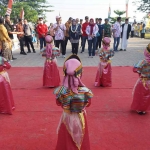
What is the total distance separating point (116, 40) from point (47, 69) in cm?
668

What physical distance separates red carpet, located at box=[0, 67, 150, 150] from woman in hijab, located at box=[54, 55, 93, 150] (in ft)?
2.07

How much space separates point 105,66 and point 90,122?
2278 mm

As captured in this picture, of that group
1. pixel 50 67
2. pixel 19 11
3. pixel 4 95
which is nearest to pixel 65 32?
pixel 50 67

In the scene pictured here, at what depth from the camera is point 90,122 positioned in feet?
12.9

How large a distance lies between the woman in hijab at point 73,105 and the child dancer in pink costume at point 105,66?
3.25 m

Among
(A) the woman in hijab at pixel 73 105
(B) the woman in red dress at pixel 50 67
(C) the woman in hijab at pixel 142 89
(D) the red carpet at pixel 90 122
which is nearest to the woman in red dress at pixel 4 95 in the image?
(D) the red carpet at pixel 90 122

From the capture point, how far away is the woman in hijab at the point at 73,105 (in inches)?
96.8

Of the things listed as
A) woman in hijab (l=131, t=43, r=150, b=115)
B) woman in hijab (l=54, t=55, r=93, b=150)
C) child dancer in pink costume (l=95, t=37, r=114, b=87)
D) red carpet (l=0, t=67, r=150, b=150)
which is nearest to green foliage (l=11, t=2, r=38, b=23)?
red carpet (l=0, t=67, r=150, b=150)

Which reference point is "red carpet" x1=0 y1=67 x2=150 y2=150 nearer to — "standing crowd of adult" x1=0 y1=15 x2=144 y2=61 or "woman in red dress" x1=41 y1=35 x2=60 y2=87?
"woman in red dress" x1=41 y1=35 x2=60 y2=87

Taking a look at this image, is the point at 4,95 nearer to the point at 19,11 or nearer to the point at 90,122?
the point at 90,122

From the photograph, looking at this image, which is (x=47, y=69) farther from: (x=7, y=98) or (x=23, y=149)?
(x=23, y=149)

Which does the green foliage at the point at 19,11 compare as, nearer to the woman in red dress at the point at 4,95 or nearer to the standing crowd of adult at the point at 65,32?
the standing crowd of adult at the point at 65,32

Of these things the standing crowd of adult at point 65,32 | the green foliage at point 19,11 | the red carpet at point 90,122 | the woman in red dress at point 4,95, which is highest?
the green foliage at point 19,11

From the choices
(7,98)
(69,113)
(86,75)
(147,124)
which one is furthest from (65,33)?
(69,113)
